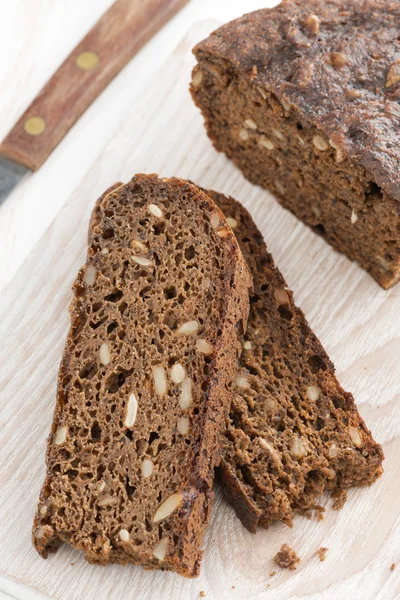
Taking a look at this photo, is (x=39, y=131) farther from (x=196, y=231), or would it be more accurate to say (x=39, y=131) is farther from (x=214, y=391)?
(x=214, y=391)

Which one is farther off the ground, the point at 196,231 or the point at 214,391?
the point at 196,231

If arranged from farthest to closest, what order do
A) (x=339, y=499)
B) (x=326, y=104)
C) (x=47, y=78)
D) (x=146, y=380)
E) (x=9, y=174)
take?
(x=47, y=78) < (x=9, y=174) < (x=326, y=104) < (x=339, y=499) < (x=146, y=380)

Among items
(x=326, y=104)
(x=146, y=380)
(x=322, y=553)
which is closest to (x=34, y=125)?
(x=326, y=104)

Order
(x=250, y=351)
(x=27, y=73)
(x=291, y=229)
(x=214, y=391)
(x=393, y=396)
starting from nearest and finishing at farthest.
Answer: (x=214, y=391)
(x=250, y=351)
(x=393, y=396)
(x=291, y=229)
(x=27, y=73)

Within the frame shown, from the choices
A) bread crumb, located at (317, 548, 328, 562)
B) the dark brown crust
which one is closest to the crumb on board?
bread crumb, located at (317, 548, 328, 562)

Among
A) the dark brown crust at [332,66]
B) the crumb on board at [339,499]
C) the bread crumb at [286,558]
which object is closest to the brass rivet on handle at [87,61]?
the dark brown crust at [332,66]

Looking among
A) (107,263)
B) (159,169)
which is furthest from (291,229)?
(107,263)

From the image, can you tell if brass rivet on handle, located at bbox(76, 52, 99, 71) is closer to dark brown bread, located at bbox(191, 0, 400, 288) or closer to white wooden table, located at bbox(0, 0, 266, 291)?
white wooden table, located at bbox(0, 0, 266, 291)

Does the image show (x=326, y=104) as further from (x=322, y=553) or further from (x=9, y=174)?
(x=322, y=553)

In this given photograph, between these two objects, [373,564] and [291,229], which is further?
[291,229]
